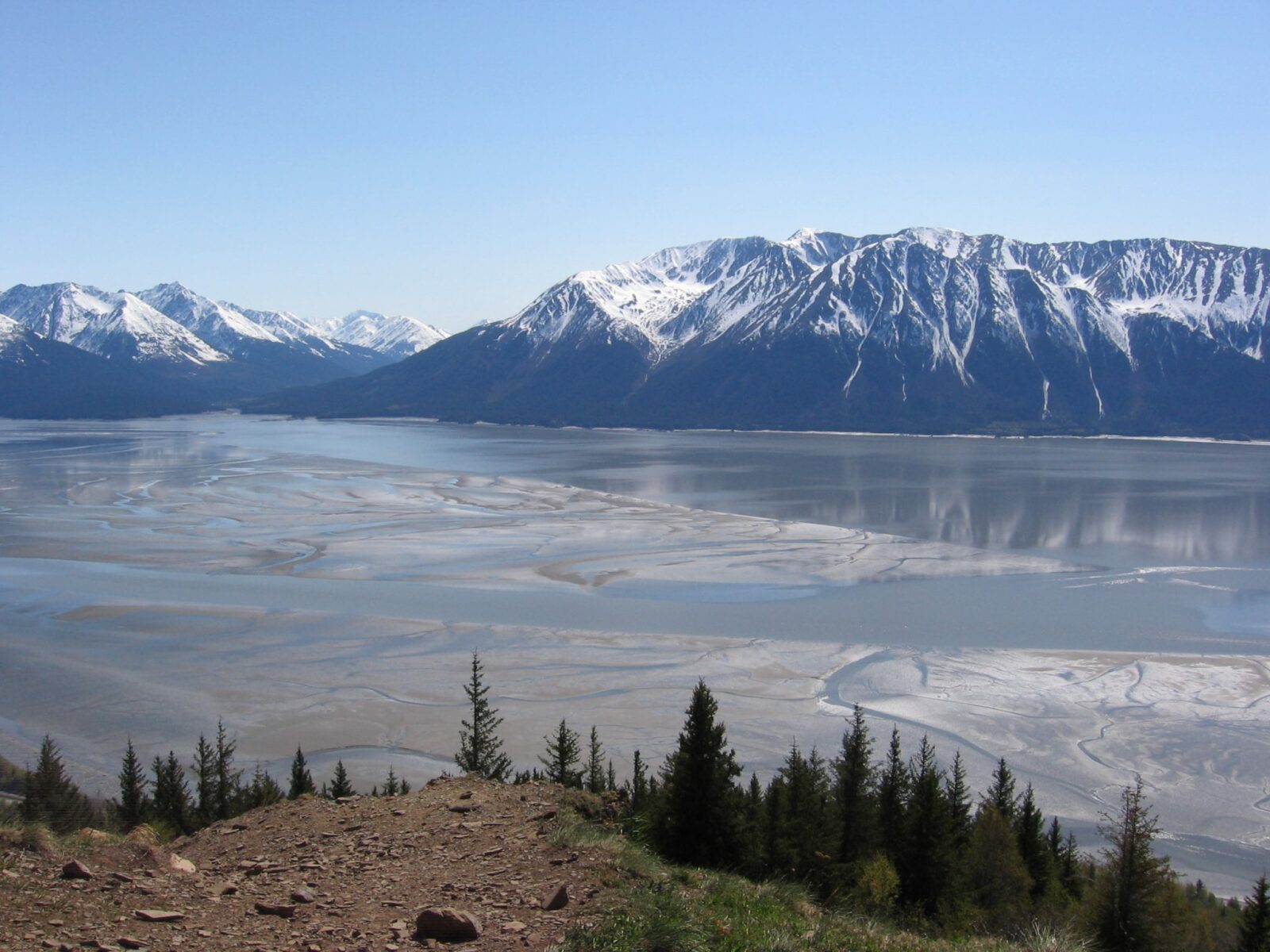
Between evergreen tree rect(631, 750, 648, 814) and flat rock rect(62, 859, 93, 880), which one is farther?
evergreen tree rect(631, 750, 648, 814)

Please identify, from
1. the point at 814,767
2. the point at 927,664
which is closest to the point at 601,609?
the point at 927,664

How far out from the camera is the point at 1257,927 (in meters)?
15.3

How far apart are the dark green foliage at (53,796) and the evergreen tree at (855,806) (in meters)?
13.7

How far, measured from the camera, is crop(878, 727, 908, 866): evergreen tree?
727 inches

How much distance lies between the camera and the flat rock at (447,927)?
673 centimetres

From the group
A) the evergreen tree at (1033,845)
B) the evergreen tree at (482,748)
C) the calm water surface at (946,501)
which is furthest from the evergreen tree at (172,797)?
the evergreen tree at (1033,845)

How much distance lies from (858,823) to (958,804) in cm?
286

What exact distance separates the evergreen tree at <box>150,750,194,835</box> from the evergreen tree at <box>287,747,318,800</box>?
2.05 m

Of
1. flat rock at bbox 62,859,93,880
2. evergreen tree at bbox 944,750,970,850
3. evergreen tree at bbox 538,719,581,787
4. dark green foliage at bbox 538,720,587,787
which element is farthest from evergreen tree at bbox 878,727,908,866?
flat rock at bbox 62,859,93,880

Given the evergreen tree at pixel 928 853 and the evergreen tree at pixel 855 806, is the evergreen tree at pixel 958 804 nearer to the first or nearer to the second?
the evergreen tree at pixel 928 853

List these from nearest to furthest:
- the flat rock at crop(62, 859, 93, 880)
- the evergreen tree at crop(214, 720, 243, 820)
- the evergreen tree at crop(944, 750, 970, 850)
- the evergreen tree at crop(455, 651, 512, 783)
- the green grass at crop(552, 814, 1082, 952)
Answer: the green grass at crop(552, 814, 1082, 952) < the flat rock at crop(62, 859, 93, 880) < the evergreen tree at crop(944, 750, 970, 850) < the evergreen tree at crop(214, 720, 243, 820) < the evergreen tree at crop(455, 651, 512, 783)

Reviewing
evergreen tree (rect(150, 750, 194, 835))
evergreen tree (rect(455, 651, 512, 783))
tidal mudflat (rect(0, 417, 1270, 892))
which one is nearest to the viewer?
evergreen tree (rect(150, 750, 194, 835))

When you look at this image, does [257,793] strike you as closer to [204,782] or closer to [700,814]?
[204,782]

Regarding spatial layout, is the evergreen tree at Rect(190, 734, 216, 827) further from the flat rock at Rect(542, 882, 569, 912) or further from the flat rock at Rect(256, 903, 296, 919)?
the flat rock at Rect(542, 882, 569, 912)
